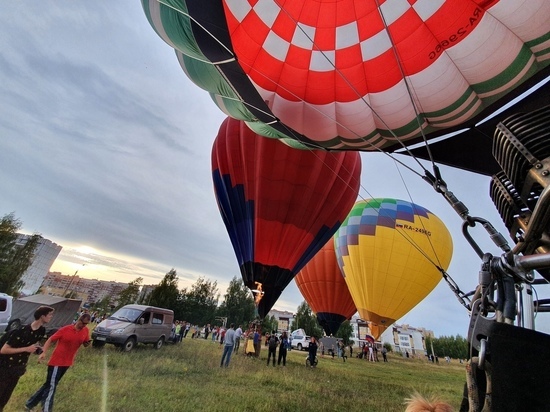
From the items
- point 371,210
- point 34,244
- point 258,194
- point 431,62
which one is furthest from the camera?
point 34,244

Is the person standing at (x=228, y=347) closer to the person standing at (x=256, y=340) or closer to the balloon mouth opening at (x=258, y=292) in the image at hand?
the balloon mouth opening at (x=258, y=292)

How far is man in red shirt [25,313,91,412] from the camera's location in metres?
3.37

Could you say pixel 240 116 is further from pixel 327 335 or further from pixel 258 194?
pixel 327 335

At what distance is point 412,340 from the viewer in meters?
62.6

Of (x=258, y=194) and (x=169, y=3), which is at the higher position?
(x=258, y=194)

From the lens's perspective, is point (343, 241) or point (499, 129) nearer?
point (499, 129)

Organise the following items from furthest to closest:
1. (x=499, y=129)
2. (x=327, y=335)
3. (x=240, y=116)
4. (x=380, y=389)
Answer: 1. (x=327, y=335)
2. (x=380, y=389)
3. (x=240, y=116)
4. (x=499, y=129)

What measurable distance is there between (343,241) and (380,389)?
23.0ft

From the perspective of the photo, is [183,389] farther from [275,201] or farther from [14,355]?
[275,201]

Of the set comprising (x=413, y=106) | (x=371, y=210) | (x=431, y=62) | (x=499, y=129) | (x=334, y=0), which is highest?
(x=371, y=210)

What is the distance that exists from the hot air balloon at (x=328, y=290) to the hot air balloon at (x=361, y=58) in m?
11.8

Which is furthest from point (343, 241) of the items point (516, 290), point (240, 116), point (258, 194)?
point (516, 290)

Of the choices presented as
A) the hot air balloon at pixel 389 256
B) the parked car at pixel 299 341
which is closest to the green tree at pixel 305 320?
the parked car at pixel 299 341

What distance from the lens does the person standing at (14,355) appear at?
2980 millimetres
